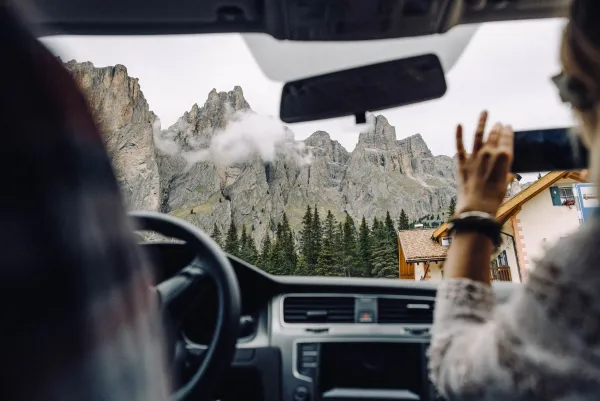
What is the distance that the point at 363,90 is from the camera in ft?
7.69

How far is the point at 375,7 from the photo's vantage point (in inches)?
87.2

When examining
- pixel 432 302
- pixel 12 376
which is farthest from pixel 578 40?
pixel 432 302

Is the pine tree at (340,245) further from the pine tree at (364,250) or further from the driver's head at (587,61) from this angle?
the driver's head at (587,61)

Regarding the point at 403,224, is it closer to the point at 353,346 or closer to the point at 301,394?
the point at 353,346

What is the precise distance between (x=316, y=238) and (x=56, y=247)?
793 centimetres

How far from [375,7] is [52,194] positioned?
5.92 feet

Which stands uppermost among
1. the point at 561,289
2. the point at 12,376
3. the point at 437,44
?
the point at 437,44

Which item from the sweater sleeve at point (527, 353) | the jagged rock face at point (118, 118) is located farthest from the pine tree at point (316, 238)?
the sweater sleeve at point (527, 353)

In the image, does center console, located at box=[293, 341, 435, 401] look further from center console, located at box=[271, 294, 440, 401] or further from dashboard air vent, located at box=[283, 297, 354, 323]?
dashboard air vent, located at box=[283, 297, 354, 323]

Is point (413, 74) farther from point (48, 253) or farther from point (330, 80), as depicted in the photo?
point (48, 253)

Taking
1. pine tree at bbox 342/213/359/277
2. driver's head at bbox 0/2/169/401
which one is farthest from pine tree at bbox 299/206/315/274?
driver's head at bbox 0/2/169/401

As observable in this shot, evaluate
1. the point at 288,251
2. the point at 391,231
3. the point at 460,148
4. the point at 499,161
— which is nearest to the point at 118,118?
the point at 460,148

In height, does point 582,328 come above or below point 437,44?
below

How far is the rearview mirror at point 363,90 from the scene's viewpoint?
7.50 feet
